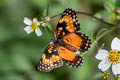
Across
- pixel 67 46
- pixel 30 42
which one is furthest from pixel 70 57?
pixel 30 42

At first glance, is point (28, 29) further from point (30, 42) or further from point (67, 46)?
point (30, 42)

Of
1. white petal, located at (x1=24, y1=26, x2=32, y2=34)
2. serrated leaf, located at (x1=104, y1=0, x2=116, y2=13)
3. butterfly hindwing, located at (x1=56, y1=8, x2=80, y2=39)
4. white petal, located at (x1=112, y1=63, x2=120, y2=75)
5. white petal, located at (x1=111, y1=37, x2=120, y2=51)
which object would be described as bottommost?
white petal, located at (x1=112, y1=63, x2=120, y2=75)

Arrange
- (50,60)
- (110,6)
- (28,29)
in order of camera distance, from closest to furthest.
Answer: (50,60)
(28,29)
(110,6)

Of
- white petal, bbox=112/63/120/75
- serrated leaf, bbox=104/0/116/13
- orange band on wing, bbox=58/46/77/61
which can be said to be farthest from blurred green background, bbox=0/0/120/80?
orange band on wing, bbox=58/46/77/61

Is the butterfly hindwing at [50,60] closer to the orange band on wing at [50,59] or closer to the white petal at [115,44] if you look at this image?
the orange band on wing at [50,59]

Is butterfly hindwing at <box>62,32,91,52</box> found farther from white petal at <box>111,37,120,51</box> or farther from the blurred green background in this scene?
the blurred green background

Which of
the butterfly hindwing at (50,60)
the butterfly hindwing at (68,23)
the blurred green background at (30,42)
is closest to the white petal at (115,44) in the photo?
the butterfly hindwing at (68,23)
